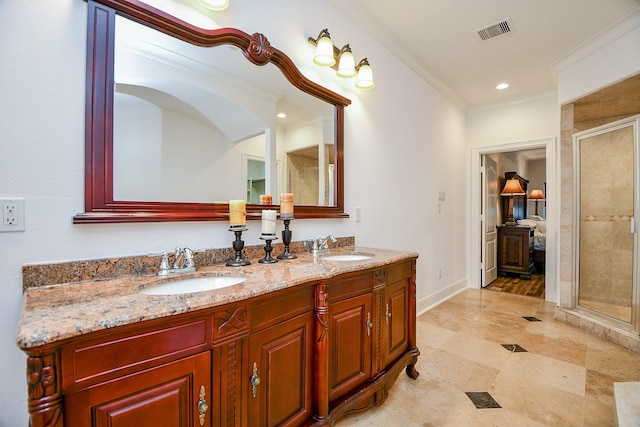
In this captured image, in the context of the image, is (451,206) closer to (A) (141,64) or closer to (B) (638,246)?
(B) (638,246)

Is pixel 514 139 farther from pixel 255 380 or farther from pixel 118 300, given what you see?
pixel 118 300

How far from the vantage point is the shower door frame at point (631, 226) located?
262cm

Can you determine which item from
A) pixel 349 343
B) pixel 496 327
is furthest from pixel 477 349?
pixel 349 343

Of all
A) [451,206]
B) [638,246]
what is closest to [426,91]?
[451,206]

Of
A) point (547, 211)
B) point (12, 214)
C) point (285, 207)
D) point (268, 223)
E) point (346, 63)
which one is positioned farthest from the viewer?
point (547, 211)

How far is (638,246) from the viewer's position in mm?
2660

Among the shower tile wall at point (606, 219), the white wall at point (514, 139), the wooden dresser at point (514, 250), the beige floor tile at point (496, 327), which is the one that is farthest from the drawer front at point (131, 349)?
the wooden dresser at point (514, 250)

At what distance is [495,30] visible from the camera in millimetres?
2699

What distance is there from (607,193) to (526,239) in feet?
6.61

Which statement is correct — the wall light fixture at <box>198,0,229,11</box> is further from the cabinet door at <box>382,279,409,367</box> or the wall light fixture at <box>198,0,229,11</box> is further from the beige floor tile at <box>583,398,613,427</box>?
the beige floor tile at <box>583,398,613,427</box>

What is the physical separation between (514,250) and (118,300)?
5.76m

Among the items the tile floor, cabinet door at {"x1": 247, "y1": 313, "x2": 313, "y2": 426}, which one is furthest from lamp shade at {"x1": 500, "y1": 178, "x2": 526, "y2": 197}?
cabinet door at {"x1": 247, "y1": 313, "x2": 313, "y2": 426}

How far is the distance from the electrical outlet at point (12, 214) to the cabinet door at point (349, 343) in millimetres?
1262

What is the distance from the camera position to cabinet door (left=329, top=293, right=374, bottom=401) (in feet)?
4.86
